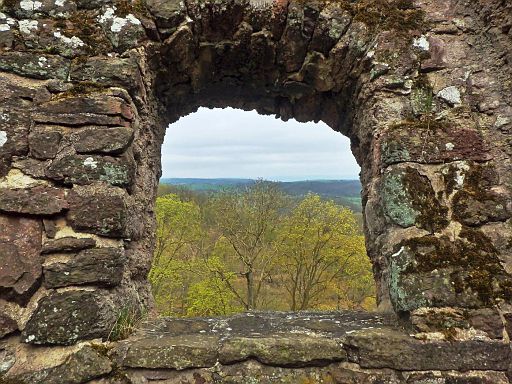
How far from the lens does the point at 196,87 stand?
291 cm

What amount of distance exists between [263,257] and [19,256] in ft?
43.9

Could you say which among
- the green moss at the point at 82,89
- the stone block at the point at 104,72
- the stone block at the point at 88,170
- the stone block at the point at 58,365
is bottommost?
the stone block at the point at 58,365

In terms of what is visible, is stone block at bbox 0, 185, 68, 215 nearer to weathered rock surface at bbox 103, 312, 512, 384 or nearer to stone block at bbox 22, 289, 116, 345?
stone block at bbox 22, 289, 116, 345

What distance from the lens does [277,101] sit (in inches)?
126

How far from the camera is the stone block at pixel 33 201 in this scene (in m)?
1.92

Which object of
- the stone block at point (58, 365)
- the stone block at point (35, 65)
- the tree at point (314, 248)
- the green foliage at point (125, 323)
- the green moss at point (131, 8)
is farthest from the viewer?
the tree at point (314, 248)

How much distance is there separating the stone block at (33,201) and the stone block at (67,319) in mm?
444

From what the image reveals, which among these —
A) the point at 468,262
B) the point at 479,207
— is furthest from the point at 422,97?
the point at 468,262

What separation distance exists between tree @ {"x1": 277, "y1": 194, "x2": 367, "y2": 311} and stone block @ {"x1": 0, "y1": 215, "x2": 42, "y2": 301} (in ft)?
42.7

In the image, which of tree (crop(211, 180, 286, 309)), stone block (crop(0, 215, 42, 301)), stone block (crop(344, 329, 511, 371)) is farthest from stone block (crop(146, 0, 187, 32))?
tree (crop(211, 180, 286, 309))

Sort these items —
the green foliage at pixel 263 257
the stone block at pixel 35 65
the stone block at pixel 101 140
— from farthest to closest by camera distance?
the green foliage at pixel 263 257 → the stone block at pixel 35 65 → the stone block at pixel 101 140

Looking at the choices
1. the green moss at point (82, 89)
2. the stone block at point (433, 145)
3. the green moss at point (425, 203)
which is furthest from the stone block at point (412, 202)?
the green moss at point (82, 89)

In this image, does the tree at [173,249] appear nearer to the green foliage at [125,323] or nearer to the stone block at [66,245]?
the green foliage at [125,323]

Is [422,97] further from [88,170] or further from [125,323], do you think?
[125,323]
